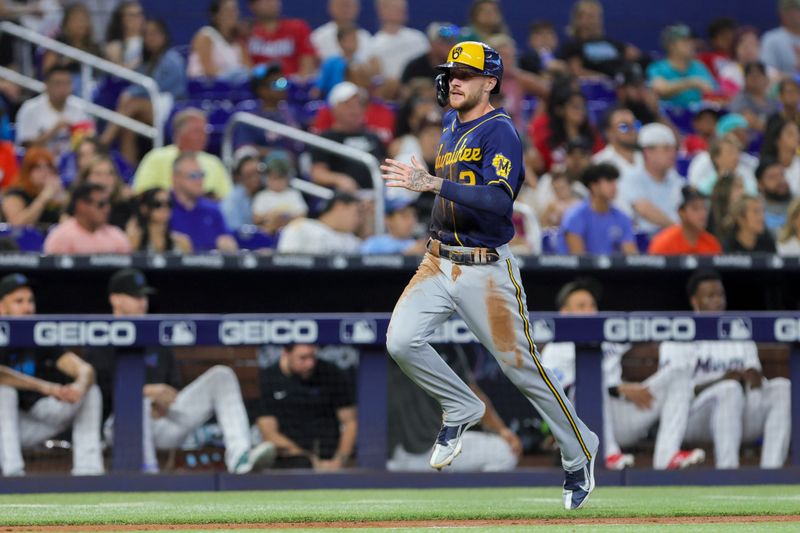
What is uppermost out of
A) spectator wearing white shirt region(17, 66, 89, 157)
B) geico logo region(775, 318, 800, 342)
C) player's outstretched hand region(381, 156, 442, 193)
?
spectator wearing white shirt region(17, 66, 89, 157)

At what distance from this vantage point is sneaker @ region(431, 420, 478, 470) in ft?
18.9

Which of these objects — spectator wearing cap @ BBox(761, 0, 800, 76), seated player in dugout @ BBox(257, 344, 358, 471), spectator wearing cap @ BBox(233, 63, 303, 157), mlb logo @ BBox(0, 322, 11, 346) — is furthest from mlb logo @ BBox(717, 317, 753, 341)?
spectator wearing cap @ BBox(761, 0, 800, 76)

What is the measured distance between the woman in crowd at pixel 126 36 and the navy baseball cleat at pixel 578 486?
7755 mm

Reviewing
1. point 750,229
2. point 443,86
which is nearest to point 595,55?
point 750,229

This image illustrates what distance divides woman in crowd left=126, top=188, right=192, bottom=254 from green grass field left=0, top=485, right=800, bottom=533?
239cm

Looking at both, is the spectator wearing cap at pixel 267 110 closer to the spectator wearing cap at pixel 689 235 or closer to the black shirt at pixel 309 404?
the spectator wearing cap at pixel 689 235

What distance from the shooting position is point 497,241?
5809mm

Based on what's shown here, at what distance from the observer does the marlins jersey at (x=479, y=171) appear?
18.6 ft

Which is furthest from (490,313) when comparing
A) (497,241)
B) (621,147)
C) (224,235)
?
(621,147)

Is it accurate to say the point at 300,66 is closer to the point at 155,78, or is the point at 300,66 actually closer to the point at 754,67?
the point at 155,78

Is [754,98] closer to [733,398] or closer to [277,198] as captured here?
[277,198]

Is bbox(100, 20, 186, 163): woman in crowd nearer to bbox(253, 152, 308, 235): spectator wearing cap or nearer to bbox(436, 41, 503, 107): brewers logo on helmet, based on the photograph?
bbox(253, 152, 308, 235): spectator wearing cap

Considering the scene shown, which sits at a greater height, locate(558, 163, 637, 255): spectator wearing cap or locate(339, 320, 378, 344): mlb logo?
locate(558, 163, 637, 255): spectator wearing cap

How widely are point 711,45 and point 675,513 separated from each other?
407 inches
